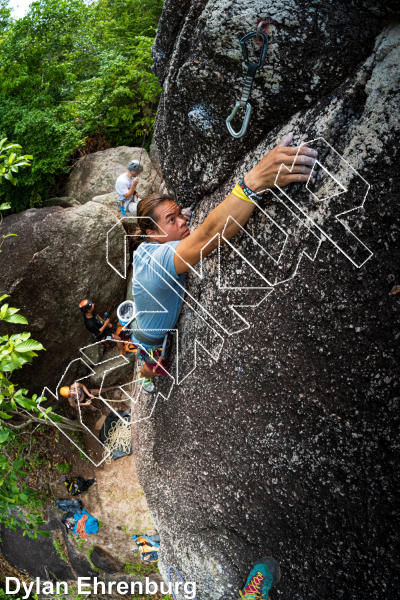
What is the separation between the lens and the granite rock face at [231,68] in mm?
1851

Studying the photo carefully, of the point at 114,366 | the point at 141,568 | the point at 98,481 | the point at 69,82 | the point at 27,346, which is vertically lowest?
the point at 141,568

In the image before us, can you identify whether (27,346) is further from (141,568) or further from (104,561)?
(104,561)

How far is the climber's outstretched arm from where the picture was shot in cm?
188

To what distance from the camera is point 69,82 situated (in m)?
7.21

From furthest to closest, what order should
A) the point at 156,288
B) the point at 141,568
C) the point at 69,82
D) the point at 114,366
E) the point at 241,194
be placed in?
the point at 69,82
the point at 114,366
the point at 141,568
the point at 156,288
the point at 241,194

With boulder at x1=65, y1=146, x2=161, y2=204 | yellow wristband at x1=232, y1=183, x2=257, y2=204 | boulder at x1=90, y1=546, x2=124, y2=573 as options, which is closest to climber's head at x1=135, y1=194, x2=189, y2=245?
yellow wristband at x1=232, y1=183, x2=257, y2=204

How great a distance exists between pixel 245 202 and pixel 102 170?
5.96 meters

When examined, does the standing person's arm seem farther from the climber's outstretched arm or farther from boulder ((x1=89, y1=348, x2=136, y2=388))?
the climber's outstretched arm

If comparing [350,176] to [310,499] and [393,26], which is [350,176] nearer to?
[393,26]

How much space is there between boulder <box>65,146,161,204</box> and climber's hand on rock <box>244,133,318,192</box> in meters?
5.49

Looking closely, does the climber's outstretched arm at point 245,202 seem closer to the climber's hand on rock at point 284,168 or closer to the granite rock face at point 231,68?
the climber's hand on rock at point 284,168

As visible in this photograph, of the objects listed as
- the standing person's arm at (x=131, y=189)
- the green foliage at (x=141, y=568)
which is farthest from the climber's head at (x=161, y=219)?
the green foliage at (x=141, y=568)

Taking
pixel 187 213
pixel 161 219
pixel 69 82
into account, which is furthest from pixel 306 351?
pixel 69 82

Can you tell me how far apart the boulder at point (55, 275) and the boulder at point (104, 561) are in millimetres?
2801
